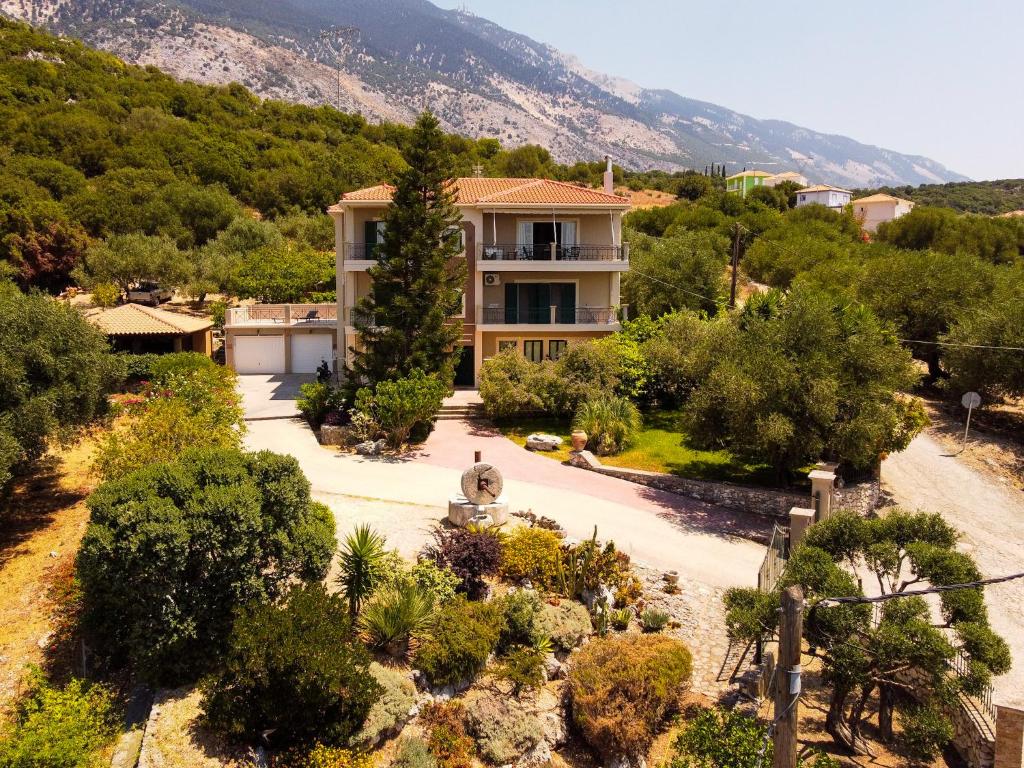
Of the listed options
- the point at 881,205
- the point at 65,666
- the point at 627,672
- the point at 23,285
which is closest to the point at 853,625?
the point at 627,672

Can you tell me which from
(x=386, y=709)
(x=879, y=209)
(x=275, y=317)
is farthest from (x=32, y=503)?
(x=879, y=209)

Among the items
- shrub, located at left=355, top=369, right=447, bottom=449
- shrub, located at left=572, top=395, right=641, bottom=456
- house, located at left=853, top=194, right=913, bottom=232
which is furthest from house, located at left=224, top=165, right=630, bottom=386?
house, located at left=853, top=194, right=913, bottom=232

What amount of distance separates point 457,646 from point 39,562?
350 inches

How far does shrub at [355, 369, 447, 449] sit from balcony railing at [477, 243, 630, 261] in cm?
889

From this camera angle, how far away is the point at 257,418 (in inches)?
1022

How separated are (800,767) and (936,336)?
28.4 meters

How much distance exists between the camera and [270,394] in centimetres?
2995

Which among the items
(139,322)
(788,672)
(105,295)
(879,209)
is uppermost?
(879,209)

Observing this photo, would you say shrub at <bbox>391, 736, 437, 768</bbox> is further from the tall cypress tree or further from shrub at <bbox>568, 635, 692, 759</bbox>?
the tall cypress tree

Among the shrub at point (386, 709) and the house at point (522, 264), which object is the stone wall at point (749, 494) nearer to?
the house at point (522, 264)

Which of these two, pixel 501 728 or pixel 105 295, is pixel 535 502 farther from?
pixel 105 295

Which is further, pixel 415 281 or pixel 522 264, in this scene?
pixel 522 264

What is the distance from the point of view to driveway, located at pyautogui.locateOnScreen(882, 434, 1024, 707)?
51.9 feet

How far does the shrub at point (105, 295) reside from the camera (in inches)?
1516
